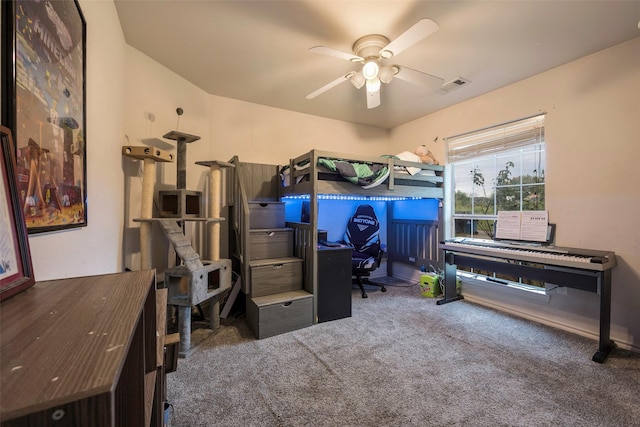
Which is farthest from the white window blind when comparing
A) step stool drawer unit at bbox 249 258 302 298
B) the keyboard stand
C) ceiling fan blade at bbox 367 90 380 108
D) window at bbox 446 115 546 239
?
step stool drawer unit at bbox 249 258 302 298

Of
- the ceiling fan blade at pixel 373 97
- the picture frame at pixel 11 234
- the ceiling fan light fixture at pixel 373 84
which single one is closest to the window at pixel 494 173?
the ceiling fan blade at pixel 373 97

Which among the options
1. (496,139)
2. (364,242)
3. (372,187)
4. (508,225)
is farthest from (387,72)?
(364,242)

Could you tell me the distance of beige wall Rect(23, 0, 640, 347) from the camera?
157cm

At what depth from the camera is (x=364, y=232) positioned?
3746 millimetres

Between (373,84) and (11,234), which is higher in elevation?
(373,84)

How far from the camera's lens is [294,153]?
3.58 metres

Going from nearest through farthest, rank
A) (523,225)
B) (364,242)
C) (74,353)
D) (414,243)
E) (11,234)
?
(74,353)
(11,234)
(523,225)
(364,242)
(414,243)

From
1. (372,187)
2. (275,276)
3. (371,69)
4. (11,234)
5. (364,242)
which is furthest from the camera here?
(364,242)

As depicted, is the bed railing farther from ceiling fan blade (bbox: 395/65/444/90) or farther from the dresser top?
the dresser top

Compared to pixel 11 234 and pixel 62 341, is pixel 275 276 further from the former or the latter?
pixel 62 341

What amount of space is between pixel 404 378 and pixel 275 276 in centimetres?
133

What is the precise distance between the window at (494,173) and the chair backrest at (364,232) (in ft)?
3.33

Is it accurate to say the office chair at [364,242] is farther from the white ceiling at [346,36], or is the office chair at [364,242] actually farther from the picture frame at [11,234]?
the picture frame at [11,234]

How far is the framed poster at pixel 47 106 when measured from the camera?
691mm
